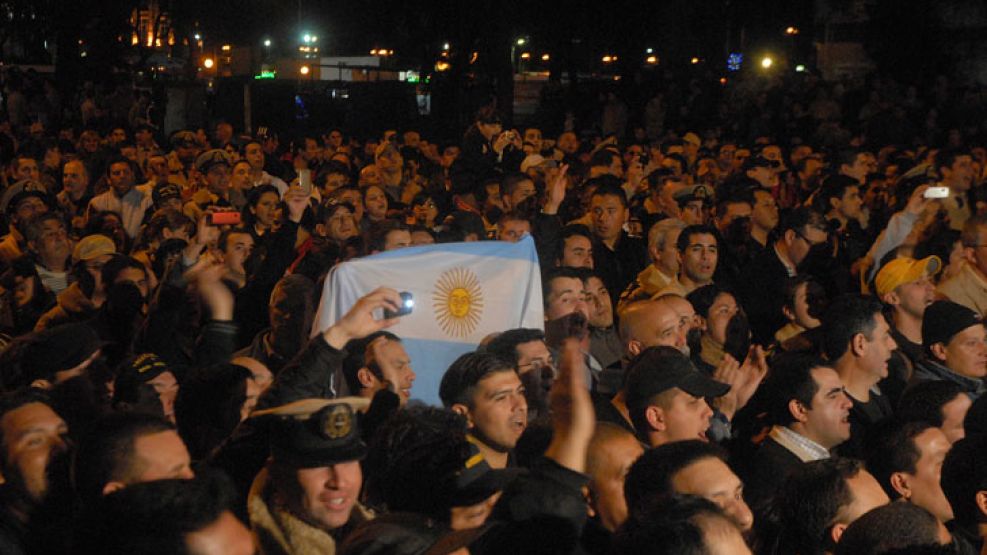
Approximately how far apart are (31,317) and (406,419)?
13.9ft

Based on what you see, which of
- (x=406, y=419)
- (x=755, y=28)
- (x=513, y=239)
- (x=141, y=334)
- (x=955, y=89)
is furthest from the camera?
(x=755, y=28)

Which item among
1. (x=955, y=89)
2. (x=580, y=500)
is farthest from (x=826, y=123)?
(x=580, y=500)

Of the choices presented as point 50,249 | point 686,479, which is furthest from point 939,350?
point 50,249

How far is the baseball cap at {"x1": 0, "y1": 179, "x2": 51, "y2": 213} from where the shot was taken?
10.1 m

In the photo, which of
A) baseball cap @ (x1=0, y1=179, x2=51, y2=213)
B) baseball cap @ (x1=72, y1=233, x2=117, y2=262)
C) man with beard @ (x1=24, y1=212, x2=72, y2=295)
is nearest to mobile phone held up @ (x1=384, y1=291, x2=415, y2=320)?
baseball cap @ (x1=72, y1=233, x2=117, y2=262)

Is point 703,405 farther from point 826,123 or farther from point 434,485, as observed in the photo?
point 826,123

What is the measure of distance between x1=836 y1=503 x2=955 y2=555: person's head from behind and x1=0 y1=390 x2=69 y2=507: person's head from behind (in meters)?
A: 2.54

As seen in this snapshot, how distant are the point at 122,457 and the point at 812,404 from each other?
9.27ft

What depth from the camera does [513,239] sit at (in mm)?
8289

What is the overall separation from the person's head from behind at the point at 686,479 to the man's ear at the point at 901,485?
3.24 feet

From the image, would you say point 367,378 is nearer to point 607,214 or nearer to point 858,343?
point 858,343

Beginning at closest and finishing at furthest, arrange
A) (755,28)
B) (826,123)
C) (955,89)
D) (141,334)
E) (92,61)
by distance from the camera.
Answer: (141,334) → (826,123) → (955,89) → (92,61) → (755,28)

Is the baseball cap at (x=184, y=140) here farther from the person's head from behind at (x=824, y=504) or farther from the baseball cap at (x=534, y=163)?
the person's head from behind at (x=824, y=504)

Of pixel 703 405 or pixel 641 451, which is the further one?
pixel 703 405
